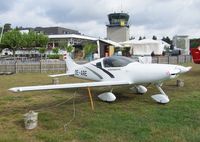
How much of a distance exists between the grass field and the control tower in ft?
263

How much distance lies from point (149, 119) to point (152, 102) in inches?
99.0

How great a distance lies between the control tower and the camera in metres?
92.9

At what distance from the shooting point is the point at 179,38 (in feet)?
271

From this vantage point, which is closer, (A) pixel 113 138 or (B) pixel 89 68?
(A) pixel 113 138

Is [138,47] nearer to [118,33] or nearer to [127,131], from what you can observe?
[127,131]

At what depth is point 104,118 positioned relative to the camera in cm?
862

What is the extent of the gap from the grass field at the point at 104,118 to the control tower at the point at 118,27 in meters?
80.3

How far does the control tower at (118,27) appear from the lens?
305 ft

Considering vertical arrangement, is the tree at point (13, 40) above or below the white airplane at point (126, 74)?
above

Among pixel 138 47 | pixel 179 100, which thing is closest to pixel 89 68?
pixel 179 100

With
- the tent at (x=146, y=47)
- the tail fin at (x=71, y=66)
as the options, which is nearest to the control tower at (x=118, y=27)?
the tent at (x=146, y=47)

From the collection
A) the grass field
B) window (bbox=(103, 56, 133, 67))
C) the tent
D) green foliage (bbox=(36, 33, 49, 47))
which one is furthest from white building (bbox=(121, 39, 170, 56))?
green foliage (bbox=(36, 33, 49, 47))

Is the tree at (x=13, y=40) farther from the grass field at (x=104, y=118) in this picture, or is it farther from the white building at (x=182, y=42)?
the grass field at (x=104, y=118)

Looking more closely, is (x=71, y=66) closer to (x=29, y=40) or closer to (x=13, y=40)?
(x=13, y=40)
